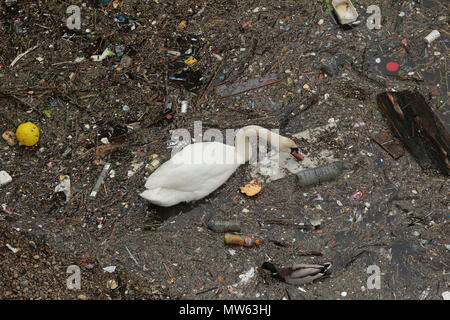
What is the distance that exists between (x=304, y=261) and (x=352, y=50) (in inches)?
97.4

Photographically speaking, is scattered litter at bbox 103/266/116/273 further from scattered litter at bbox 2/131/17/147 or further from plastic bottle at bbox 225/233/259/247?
scattered litter at bbox 2/131/17/147

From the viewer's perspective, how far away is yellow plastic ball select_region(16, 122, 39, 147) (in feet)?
13.3

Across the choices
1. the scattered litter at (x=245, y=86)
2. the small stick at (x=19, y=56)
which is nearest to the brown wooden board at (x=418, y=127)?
the scattered litter at (x=245, y=86)

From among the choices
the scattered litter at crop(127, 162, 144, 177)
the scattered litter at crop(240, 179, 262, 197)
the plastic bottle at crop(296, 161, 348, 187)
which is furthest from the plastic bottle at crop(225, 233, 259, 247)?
the scattered litter at crop(127, 162, 144, 177)

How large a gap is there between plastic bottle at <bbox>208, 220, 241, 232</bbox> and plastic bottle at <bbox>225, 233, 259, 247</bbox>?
0.09 metres

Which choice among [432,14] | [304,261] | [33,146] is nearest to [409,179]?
[304,261]

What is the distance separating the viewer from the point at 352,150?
13.4 feet

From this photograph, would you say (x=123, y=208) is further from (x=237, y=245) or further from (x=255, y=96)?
(x=255, y=96)

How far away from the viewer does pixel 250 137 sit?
3969 mm

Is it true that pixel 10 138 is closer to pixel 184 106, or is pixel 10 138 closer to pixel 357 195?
pixel 184 106

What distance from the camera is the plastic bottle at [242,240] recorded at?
3.56 metres

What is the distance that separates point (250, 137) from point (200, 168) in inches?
24.4

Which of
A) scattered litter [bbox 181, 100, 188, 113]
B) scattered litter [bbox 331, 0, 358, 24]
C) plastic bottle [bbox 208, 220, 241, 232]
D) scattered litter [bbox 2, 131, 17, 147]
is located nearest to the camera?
plastic bottle [bbox 208, 220, 241, 232]

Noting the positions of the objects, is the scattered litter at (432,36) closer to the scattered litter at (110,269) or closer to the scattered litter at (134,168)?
the scattered litter at (134,168)
